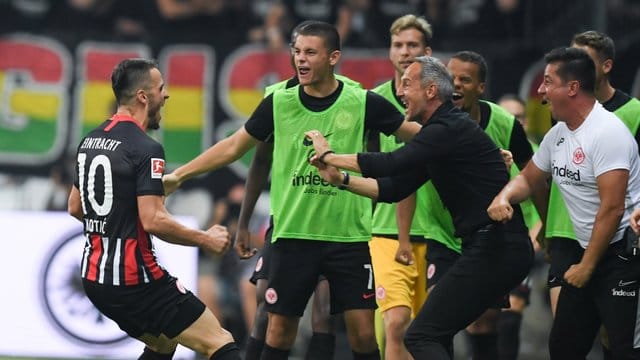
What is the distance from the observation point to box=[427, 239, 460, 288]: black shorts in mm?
9680

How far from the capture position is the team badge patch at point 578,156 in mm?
8227

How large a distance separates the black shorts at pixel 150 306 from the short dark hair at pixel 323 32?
1969 mm

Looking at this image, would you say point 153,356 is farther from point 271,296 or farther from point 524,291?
point 524,291

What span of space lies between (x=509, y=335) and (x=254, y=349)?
253 centimetres

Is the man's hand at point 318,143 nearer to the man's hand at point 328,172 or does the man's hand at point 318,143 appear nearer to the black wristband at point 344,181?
the man's hand at point 328,172

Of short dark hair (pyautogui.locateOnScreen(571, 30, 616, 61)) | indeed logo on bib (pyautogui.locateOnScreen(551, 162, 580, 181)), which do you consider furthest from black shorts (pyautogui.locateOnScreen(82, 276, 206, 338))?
short dark hair (pyautogui.locateOnScreen(571, 30, 616, 61))

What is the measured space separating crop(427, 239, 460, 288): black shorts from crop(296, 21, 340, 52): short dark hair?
5.38ft

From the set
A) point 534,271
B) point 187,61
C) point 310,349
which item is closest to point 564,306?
point 310,349

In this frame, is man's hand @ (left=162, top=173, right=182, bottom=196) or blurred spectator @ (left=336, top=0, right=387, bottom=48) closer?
man's hand @ (left=162, top=173, right=182, bottom=196)

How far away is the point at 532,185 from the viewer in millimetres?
8602

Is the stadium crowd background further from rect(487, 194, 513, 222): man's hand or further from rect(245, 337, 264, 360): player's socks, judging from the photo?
rect(487, 194, 513, 222): man's hand

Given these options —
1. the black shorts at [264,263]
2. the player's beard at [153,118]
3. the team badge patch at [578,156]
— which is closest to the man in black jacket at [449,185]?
the team badge patch at [578,156]

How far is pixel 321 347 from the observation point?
9.71 m

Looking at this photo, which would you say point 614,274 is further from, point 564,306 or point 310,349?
point 310,349
